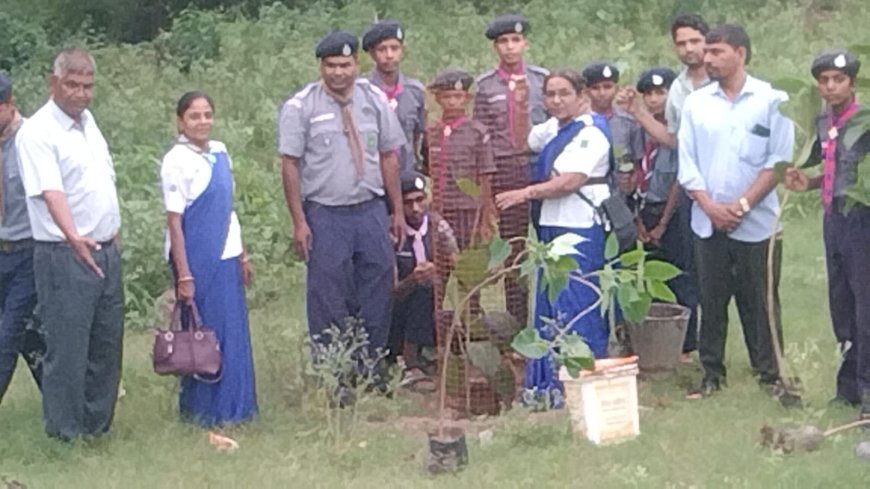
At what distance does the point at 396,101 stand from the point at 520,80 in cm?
76

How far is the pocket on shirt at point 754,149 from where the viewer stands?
7.27 metres

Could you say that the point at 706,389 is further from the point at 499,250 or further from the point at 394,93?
the point at 394,93

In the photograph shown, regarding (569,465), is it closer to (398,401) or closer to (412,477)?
(412,477)

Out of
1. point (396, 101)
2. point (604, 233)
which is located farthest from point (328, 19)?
point (604, 233)

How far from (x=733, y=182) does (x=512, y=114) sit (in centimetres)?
126

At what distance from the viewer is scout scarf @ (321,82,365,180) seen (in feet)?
25.0

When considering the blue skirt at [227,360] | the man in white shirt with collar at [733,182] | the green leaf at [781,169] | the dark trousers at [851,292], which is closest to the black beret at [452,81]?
the man in white shirt with collar at [733,182]

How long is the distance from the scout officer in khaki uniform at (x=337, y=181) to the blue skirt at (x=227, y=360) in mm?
379

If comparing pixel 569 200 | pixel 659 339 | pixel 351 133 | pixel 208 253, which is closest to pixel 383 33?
pixel 351 133

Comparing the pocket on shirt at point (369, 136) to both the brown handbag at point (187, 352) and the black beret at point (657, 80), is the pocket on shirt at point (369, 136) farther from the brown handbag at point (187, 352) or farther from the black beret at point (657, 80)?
the black beret at point (657, 80)

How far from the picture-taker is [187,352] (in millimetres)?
7254

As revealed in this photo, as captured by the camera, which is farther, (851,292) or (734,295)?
(734,295)

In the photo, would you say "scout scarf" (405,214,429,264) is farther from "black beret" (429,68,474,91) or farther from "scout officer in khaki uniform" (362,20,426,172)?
"black beret" (429,68,474,91)

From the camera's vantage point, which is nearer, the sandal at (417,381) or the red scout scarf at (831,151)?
the red scout scarf at (831,151)
